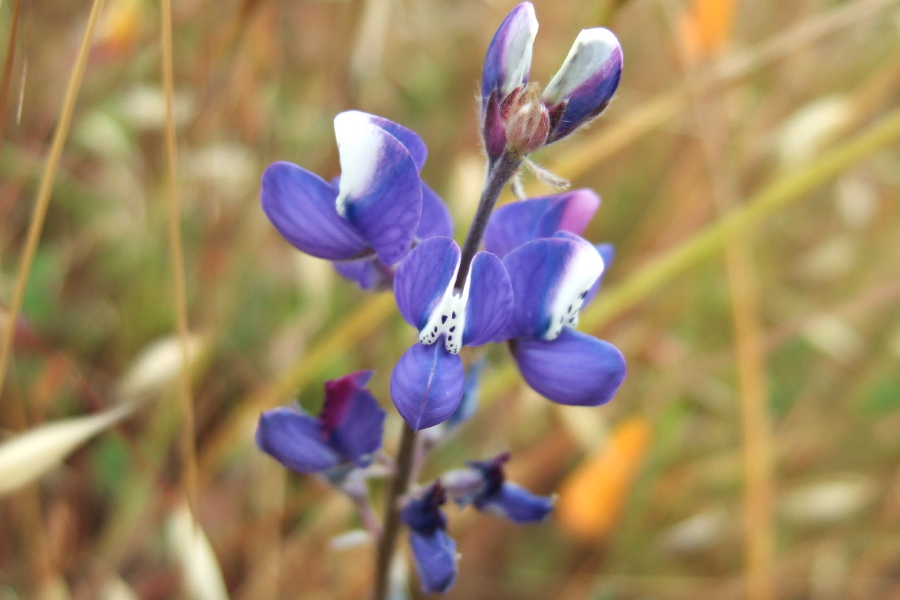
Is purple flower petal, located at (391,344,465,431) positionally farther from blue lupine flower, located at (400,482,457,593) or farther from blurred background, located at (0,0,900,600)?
blurred background, located at (0,0,900,600)

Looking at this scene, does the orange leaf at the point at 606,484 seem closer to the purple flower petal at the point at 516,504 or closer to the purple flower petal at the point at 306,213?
the purple flower petal at the point at 516,504

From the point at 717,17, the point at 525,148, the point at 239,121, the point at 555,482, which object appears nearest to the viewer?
the point at 525,148

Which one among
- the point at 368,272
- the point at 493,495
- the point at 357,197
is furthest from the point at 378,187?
the point at 493,495

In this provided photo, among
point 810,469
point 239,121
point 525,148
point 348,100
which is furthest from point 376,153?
point 810,469

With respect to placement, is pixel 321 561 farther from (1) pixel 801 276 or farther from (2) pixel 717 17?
(1) pixel 801 276

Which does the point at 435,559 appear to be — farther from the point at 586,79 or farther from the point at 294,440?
the point at 586,79

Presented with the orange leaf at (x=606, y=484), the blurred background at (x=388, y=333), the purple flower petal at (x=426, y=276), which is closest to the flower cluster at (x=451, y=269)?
the purple flower petal at (x=426, y=276)
